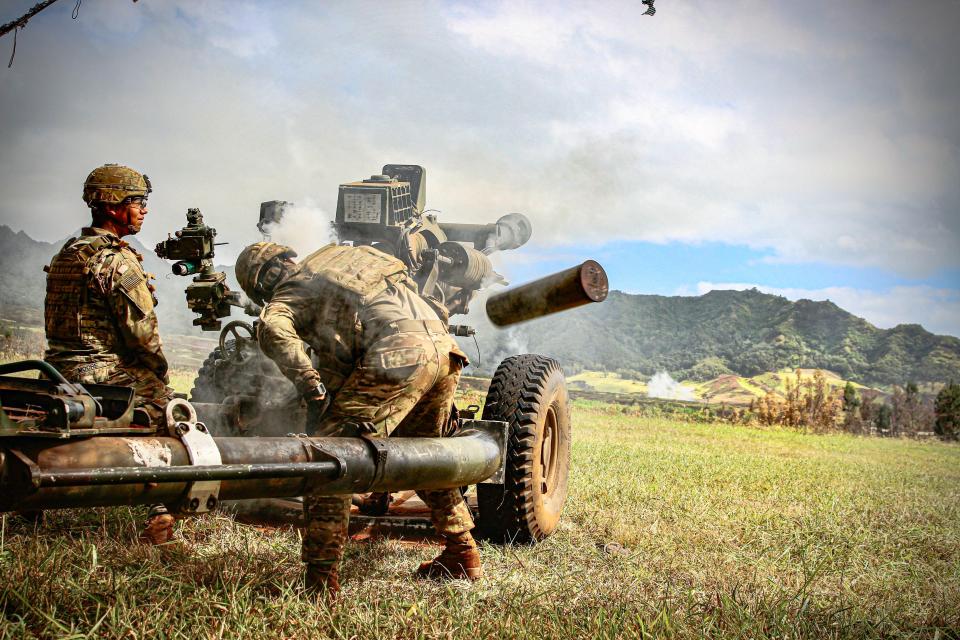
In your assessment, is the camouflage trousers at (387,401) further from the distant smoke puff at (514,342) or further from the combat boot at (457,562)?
the distant smoke puff at (514,342)

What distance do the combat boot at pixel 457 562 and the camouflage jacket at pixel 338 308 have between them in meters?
0.96

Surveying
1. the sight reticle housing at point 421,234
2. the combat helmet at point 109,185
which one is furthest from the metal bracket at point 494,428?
the sight reticle housing at point 421,234

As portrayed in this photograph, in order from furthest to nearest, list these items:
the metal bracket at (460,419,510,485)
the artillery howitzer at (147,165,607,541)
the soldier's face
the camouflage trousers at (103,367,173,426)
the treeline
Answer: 1. the treeline
2. the artillery howitzer at (147,165,607,541)
3. the metal bracket at (460,419,510,485)
4. the soldier's face
5. the camouflage trousers at (103,367,173,426)

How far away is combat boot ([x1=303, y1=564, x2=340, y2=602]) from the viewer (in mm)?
3383

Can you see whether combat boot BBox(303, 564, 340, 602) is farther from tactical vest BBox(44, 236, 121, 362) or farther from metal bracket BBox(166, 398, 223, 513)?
tactical vest BBox(44, 236, 121, 362)

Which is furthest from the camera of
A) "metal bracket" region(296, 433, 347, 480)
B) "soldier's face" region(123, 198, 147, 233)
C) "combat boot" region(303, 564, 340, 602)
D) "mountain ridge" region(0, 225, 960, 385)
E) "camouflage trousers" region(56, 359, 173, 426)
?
"mountain ridge" region(0, 225, 960, 385)

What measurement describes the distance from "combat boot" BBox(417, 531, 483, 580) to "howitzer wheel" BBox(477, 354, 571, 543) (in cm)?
62

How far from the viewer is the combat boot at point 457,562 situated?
395 centimetres

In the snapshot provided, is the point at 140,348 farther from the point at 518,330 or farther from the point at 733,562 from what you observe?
the point at 518,330

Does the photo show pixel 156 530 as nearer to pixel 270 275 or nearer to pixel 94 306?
pixel 94 306

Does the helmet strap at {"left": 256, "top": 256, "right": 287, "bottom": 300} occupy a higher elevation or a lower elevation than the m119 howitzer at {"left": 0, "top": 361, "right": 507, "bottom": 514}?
higher

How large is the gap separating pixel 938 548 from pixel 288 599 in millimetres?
4192

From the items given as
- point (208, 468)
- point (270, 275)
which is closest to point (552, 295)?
point (270, 275)

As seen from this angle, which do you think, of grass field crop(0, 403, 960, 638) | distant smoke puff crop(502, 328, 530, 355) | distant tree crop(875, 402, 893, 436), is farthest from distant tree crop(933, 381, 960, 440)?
grass field crop(0, 403, 960, 638)
